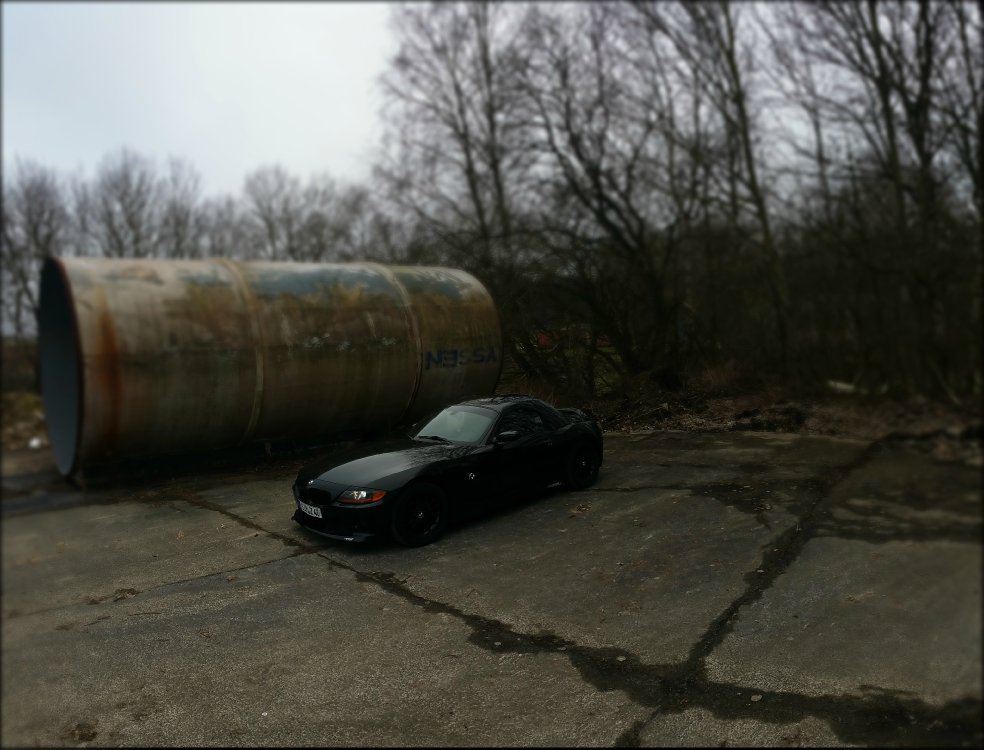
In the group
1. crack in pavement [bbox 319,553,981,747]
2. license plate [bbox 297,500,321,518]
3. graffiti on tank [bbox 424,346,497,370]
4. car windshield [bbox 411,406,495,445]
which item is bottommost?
crack in pavement [bbox 319,553,981,747]

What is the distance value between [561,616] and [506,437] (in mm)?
1084

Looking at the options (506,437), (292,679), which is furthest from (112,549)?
(506,437)

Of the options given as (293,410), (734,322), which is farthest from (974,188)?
(293,410)

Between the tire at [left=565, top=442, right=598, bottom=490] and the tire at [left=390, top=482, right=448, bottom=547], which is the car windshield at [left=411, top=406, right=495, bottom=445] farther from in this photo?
the tire at [left=390, top=482, right=448, bottom=547]

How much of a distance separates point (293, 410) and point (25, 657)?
3.22 ft

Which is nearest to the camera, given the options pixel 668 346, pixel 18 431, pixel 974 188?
pixel 18 431

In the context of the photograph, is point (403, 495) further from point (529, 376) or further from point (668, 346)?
point (668, 346)

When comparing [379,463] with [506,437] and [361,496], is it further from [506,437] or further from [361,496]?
[506,437]

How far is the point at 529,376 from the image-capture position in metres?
3.21

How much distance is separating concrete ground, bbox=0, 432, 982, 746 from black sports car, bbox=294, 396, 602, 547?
22 centimetres

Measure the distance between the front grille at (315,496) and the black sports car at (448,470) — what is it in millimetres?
10

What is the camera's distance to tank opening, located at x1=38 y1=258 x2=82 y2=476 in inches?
65.1

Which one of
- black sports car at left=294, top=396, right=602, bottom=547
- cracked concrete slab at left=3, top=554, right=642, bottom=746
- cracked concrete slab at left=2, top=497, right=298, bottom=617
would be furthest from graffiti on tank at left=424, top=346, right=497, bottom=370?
cracked concrete slab at left=3, top=554, right=642, bottom=746

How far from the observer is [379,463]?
13.5 feet
